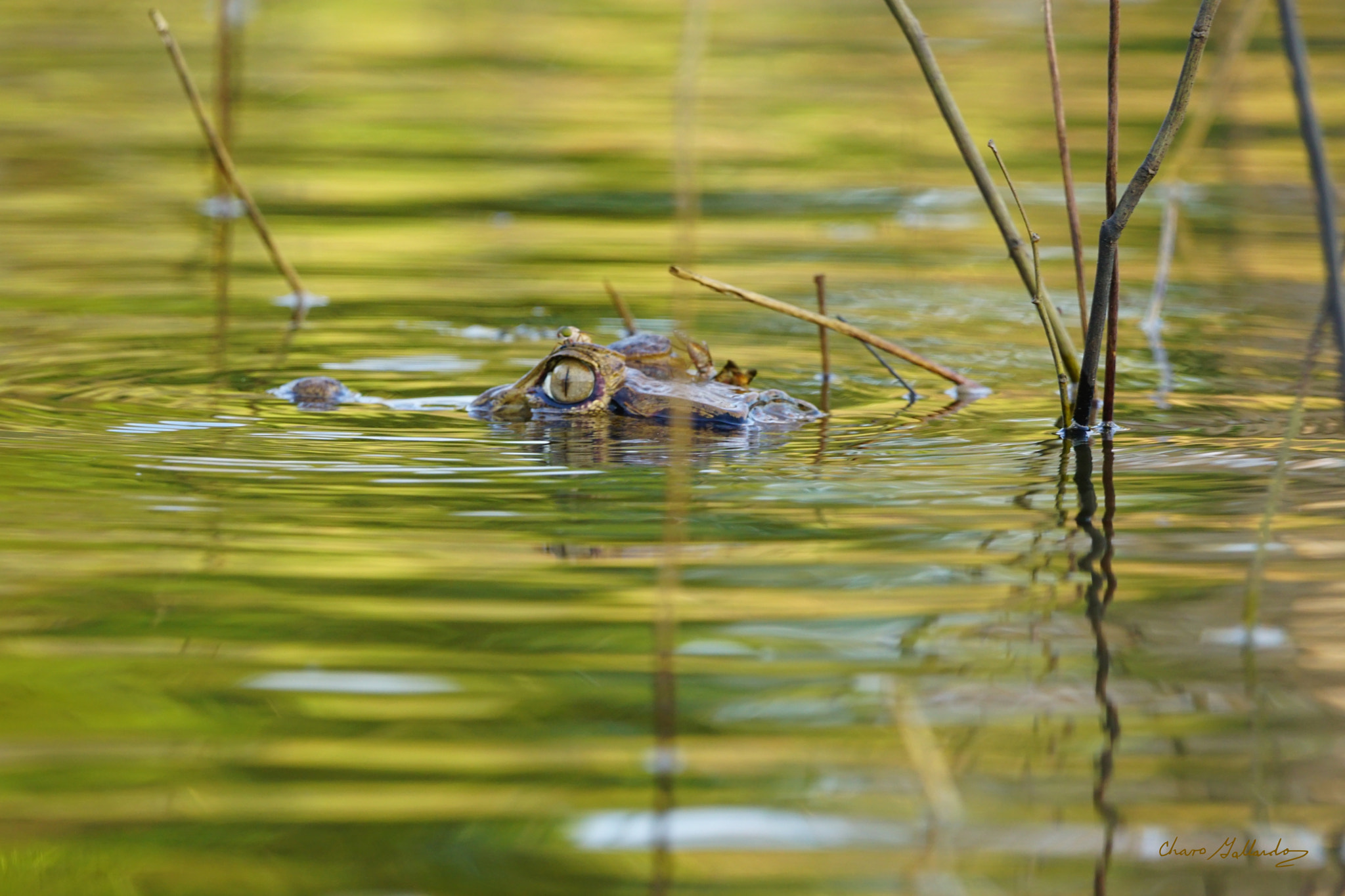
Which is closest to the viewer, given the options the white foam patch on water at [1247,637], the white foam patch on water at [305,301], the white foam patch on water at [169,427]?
the white foam patch on water at [1247,637]

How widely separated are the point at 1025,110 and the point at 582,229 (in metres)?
4.52

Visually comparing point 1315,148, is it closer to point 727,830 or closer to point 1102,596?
point 1102,596

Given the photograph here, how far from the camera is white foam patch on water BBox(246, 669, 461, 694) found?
8.91 ft

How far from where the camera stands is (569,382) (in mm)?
4602

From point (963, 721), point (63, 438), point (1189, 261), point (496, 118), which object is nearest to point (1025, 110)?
point (496, 118)

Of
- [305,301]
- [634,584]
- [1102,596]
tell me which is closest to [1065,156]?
[1102,596]

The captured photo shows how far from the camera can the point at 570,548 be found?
11.2 ft

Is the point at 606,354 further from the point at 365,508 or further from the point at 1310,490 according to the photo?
the point at 1310,490

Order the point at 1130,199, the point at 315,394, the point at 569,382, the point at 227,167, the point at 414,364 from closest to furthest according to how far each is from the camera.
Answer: the point at 1130,199 → the point at 569,382 → the point at 315,394 → the point at 414,364 → the point at 227,167
